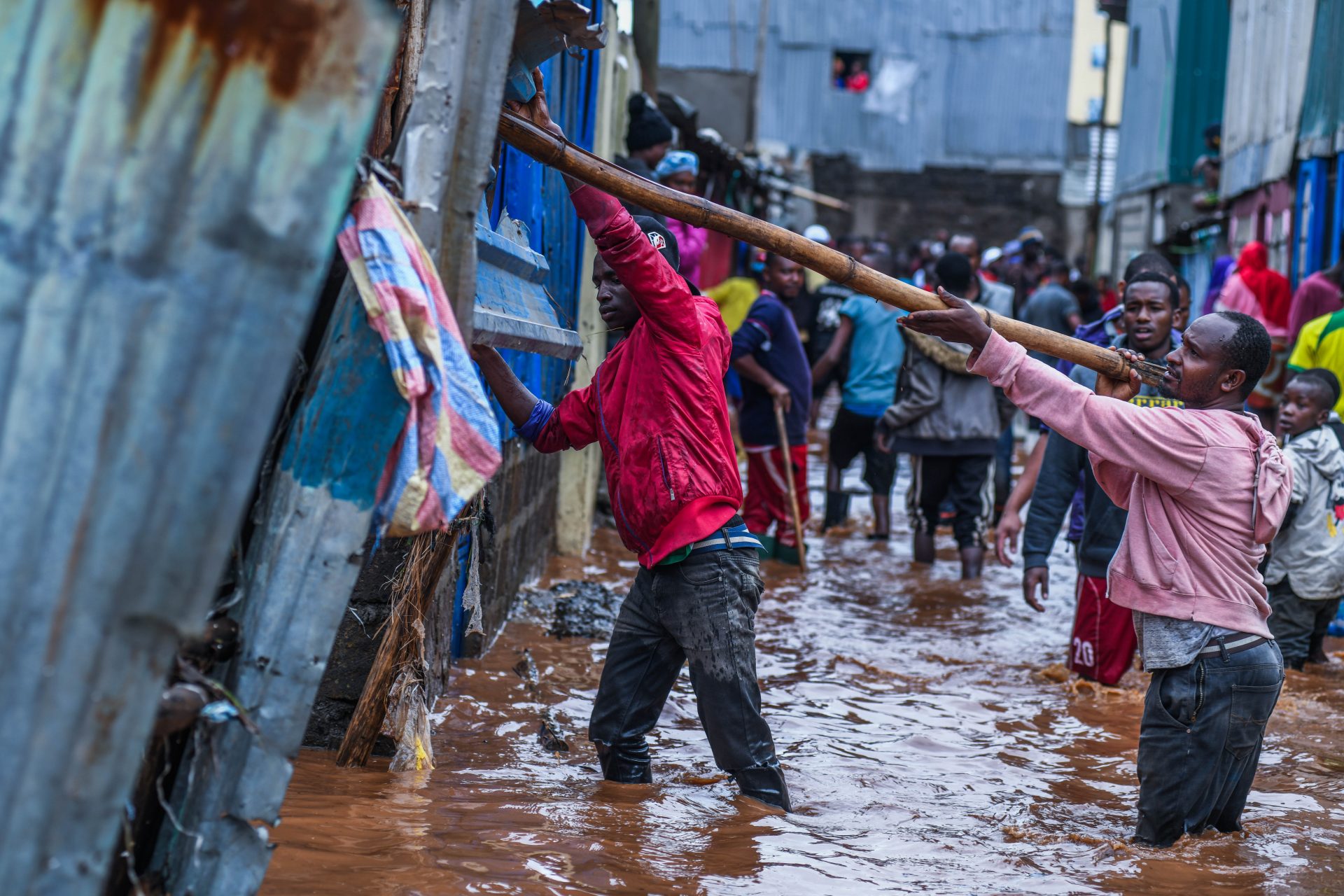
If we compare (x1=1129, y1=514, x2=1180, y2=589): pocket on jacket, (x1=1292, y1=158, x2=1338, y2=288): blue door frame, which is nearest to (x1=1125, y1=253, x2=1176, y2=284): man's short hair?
(x1=1129, y1=514, x2=1180, y2=589): pocket on jacket

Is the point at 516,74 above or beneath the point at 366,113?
above

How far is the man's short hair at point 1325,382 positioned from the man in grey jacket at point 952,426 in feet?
Result: 6.62

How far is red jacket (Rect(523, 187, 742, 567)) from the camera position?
3652 millimetres

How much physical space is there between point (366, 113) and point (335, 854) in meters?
1.90

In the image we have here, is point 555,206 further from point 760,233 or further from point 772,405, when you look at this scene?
point 760,233

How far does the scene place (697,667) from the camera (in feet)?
12.3

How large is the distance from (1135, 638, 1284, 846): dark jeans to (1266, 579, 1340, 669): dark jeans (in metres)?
2.95

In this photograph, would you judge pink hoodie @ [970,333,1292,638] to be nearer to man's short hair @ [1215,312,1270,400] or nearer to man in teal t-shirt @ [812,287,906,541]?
man's short hair @ [1215,312,1270,400]

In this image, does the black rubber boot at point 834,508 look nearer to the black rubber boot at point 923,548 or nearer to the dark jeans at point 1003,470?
the dark jeans at point 1003,470

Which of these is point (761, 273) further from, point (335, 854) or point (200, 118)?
point (200, 118)

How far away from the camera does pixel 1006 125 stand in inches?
1158

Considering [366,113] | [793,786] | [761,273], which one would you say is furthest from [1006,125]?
[366,113]

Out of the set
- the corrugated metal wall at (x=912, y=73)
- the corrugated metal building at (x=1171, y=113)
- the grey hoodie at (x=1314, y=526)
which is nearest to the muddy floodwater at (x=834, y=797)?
the grey hoodie at (x=1314, y=526)

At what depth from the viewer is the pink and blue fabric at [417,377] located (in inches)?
88.0
